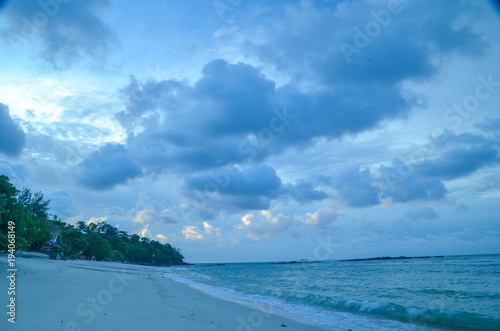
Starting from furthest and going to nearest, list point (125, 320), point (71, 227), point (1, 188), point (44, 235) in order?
point (71, 227)
point (44, 235)
point (1, 188)
point (125, 320)

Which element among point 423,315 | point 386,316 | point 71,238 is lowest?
point 386,316

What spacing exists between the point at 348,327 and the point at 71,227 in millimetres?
72604

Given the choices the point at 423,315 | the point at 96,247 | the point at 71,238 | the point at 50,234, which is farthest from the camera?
the point at 96,247

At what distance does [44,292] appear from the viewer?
12.3 meters

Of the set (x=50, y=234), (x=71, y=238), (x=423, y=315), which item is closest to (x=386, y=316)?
(x=423, y=315)

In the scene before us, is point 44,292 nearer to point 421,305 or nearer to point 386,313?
point 386,313

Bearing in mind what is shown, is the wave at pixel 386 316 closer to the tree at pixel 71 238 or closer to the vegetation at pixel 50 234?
the vegetation at pixel 50 234

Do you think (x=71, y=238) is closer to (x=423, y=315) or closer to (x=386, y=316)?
(x=386, y=316)

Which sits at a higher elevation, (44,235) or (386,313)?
(44,235)

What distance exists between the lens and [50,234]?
54.6 meters

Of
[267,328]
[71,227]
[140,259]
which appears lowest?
[140,259]

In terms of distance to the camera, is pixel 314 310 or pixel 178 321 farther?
pixel 314 310

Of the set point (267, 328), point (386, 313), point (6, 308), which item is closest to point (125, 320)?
point (6, 308)

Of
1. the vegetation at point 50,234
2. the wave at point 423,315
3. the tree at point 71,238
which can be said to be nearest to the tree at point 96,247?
the vegetation at point 50,234
